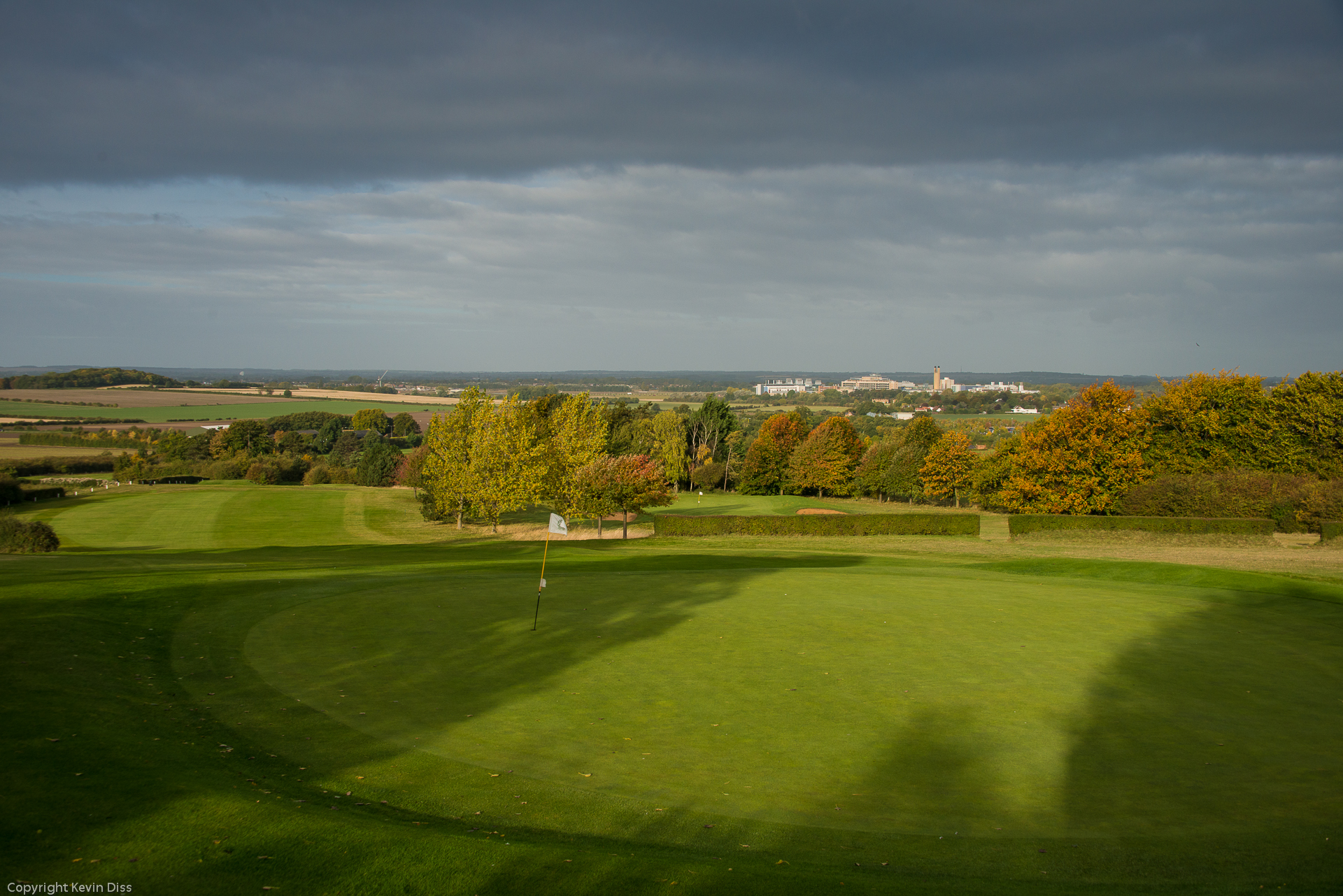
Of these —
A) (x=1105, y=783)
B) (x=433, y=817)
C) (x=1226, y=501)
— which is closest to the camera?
(x=433, y=817)

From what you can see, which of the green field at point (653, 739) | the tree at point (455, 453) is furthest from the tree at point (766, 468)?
the green field at point (653, 739)

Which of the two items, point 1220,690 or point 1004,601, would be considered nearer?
point 1220,690

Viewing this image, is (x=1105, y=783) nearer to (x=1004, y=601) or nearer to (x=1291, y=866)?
(x=1291, y=866)

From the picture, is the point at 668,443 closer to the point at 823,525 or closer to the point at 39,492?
the point at 823,525

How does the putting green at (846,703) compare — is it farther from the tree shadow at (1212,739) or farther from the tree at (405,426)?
the tree at (405,426)

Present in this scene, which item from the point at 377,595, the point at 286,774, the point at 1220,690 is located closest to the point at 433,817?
the point at 286,774

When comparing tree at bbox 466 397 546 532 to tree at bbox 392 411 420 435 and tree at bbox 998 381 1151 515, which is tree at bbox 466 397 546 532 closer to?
tree at bbox 998 381 1151 515
